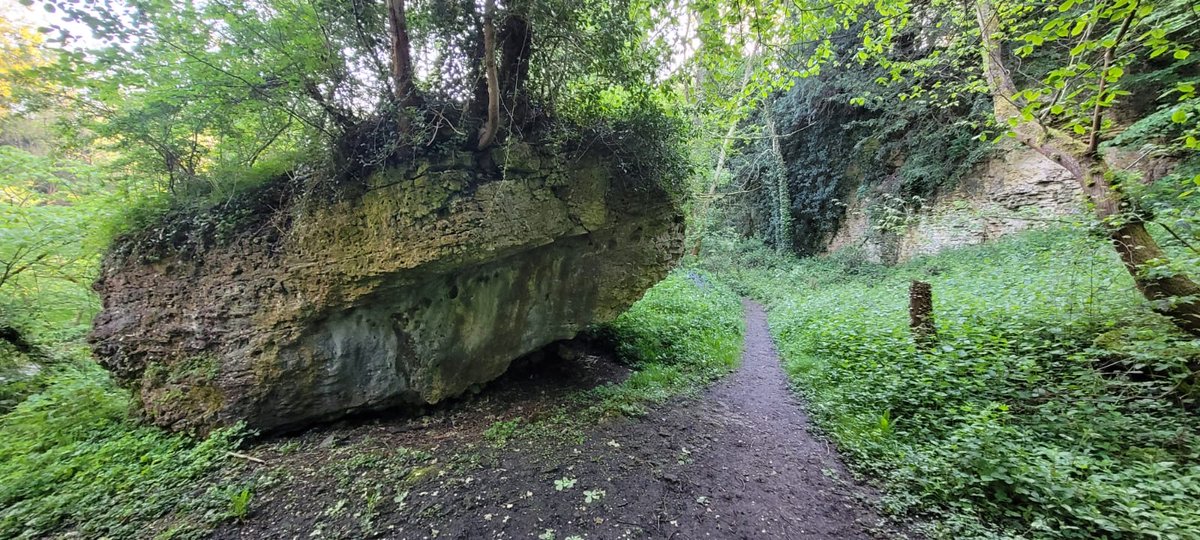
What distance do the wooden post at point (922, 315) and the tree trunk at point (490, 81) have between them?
652 centimetres

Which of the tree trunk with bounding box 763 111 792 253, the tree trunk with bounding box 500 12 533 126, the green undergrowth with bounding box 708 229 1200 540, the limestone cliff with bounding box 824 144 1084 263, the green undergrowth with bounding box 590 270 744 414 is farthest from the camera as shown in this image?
the tree trunk with bounding box 763 111 792 253

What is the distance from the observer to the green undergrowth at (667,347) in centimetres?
570

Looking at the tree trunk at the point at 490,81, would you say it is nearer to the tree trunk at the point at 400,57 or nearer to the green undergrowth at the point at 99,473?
the tree trunk at the point at 400,57

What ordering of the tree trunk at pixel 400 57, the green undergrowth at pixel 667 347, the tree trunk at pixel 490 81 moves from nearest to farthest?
the tree trunk at pixel 490 81, the tree trunk at pixel 400 57, the green undergrowth at pixel 667 347

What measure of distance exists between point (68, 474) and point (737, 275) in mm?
19382

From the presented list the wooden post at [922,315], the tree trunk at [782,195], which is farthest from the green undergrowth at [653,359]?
the tree trunk at [782,195]

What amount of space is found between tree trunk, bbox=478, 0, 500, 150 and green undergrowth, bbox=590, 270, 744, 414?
379cm

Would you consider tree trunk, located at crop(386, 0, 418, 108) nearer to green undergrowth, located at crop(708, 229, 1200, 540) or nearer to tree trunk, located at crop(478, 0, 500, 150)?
tree trunk, located at crop(478, 0, 500, 150)

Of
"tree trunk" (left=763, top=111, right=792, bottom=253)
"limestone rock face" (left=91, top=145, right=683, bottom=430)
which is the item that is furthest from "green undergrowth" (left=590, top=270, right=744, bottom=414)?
"tree trunk" (left=763, top=111, right=792, bottom=253)

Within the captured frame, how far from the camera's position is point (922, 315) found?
232 inches

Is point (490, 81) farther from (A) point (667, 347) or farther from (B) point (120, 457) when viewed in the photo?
(A) point (667, 347)

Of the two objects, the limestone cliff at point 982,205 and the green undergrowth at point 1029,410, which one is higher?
the limestone cliff at point 982,205

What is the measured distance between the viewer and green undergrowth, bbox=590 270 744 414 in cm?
570

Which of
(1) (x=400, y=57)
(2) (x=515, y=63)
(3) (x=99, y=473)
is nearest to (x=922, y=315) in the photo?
(2) (x=515, y=63)
